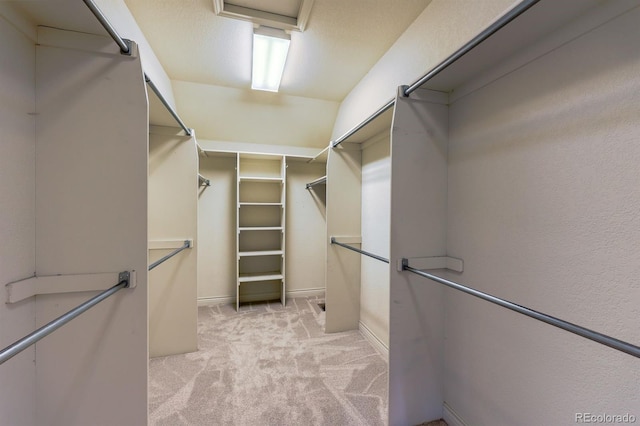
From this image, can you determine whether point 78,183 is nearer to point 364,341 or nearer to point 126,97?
point 126,97

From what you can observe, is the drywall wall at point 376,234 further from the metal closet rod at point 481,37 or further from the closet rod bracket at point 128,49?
the closet rod bracket at point 128,49

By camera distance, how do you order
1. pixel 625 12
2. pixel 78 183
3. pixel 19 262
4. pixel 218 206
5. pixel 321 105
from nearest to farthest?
pixel 625 12 < pixel 19 262 < pixel 78 183 < pixel 321 105 < pixel 218 206

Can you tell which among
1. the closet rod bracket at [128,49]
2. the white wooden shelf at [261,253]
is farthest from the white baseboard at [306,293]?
the closet rod bracket at [128,49]

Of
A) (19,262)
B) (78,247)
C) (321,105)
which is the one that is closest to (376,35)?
(321,105)

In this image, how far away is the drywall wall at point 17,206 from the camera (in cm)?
89

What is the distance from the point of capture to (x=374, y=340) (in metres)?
2.27

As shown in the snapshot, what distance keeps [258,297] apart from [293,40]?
299 cm

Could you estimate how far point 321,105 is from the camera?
2.91 m

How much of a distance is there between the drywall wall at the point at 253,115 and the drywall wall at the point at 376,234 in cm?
94

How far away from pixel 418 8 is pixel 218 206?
2907 millimetres

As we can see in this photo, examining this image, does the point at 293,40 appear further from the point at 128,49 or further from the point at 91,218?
the point at 91,218

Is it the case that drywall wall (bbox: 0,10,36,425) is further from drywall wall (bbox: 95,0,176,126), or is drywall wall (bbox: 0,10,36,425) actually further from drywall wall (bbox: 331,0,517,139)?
drywall wall (bbox: 331,0,517,139)

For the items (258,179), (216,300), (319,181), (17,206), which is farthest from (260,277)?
(17,206)

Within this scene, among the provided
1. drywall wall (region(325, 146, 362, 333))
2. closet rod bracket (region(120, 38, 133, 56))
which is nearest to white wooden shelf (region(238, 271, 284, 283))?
drywall wall (region(325, 146, 362, 333))
